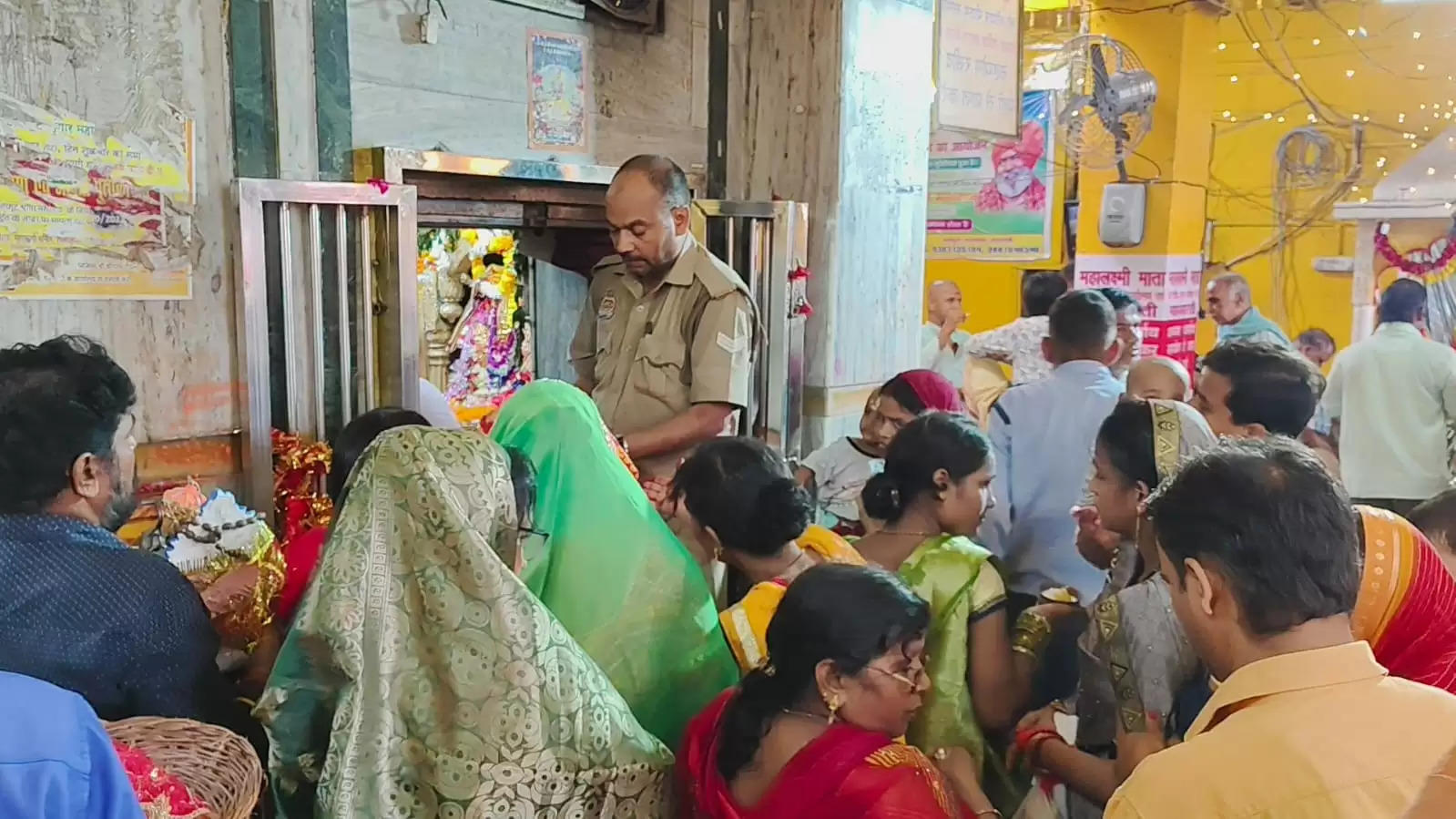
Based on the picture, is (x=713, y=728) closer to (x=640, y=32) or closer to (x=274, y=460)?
(x=274, y=460)

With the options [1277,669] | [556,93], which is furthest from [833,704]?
[556,93]

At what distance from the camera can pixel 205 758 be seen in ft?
4.93

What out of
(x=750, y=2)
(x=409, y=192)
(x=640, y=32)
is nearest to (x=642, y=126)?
(x=640, y=32)

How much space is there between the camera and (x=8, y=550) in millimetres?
1691

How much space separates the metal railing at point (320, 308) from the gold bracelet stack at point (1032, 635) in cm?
175

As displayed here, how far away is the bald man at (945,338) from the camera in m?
5.66

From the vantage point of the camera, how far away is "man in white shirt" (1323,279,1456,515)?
4.60 meters

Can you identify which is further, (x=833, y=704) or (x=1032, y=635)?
(x=1032, y=635)

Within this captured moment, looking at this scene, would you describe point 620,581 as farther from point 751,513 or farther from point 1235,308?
point 1235,308

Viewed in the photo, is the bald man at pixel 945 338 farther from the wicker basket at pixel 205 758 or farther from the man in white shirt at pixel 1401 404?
the wicker basket at pixel 205 758

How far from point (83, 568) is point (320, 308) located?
1372 mm

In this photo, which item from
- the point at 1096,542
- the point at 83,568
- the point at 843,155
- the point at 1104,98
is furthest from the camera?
the point at 1104,98

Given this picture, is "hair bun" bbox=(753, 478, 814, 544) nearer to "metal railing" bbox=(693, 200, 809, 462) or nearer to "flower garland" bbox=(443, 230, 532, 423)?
"metal railing" bbox=(693, 200, 809, 462)

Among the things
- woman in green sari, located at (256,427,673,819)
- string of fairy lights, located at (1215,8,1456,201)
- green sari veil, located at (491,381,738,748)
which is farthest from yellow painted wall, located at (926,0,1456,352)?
woman in green sari, located at (256,427,673,819)
